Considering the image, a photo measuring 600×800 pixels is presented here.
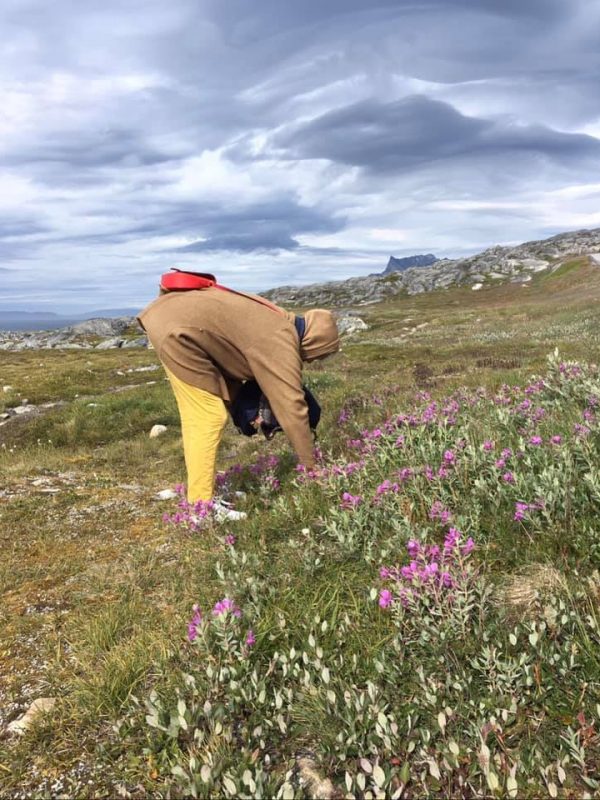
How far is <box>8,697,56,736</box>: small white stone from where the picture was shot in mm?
2974

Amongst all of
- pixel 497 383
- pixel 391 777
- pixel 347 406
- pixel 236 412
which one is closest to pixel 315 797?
pixel 391 777

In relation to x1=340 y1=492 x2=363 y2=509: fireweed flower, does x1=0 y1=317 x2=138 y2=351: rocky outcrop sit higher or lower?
lower

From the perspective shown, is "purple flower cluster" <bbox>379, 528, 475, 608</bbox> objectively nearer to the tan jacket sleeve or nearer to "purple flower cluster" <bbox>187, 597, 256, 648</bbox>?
"purple flower cluster" <bbox>187, 597, 256, 648</bbox>

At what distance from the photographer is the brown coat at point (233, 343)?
18.6 ft

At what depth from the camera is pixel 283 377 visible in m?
5.66

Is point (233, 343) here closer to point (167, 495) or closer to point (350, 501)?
point (350, 501)

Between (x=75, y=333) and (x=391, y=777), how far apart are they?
157 meters

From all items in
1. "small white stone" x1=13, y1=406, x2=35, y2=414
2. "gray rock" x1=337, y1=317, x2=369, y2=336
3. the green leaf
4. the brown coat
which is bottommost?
"gray rock" x1=337, y1=317, x2=369, y2=336

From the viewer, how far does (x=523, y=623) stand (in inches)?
114

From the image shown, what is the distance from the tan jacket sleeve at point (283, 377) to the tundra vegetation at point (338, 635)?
0.66 metres

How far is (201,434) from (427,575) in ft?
10.9

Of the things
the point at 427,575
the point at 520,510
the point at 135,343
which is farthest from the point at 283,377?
the point at 135,343

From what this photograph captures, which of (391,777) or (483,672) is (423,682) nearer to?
(483,672)

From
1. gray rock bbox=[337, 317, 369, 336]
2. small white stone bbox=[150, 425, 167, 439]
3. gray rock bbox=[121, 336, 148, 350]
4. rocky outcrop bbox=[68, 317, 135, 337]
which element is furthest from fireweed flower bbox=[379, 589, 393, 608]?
rocky outcrop bbox=[68, 317, 135, 337]
